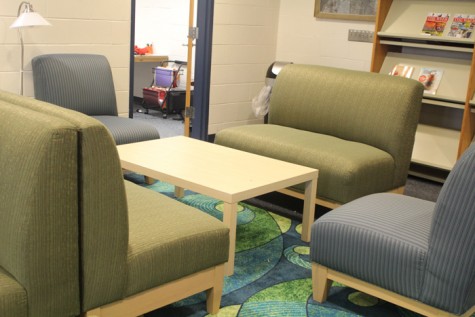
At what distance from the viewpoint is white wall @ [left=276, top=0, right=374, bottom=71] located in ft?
18.6

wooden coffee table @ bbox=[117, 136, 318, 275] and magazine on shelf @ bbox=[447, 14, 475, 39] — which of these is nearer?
wooden coffee table @ bbox=[117, 136, 318, 275]

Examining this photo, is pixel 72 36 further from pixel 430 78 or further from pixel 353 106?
pixel 430 78

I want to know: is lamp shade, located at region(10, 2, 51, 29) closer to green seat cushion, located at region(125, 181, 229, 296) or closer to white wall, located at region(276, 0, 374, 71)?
green seat cushion, located at region(125, 181, 229, 296)

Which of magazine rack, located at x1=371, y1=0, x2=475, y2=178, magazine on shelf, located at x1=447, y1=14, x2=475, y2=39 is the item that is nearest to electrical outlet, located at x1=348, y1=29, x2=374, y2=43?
magazine rack, located at x1=371, y1=0, x2=475, y2=178

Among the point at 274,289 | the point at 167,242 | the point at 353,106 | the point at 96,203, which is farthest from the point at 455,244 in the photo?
the point at 353,106

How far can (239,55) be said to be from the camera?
5.97 meters

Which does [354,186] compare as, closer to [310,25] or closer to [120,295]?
[120,295]

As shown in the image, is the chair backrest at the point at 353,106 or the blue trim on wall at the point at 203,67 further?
the blue trim on wall at the point at 203,67

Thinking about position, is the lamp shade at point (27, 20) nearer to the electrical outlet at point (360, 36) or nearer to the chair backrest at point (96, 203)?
the chair backrest at point (96, 203)

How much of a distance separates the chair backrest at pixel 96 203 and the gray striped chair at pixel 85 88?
6.60ft

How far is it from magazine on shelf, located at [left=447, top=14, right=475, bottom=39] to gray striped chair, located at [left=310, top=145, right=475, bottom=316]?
2.49 metres

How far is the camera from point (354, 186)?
3508mm

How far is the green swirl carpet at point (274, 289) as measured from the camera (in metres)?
2.61

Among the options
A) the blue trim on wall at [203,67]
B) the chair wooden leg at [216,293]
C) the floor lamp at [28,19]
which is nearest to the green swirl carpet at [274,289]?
the chair wooden leg at [216,293]
